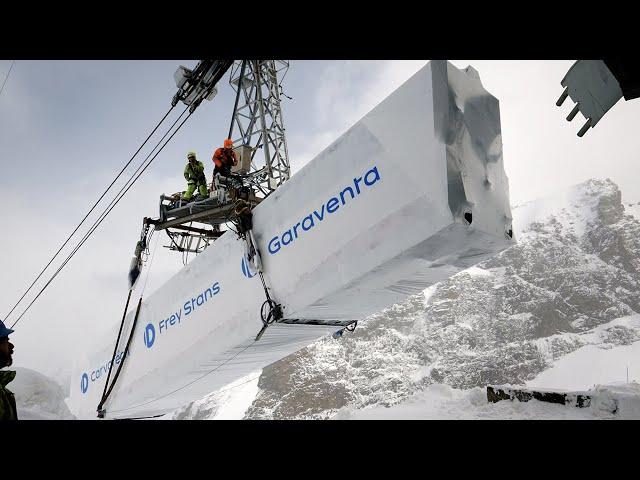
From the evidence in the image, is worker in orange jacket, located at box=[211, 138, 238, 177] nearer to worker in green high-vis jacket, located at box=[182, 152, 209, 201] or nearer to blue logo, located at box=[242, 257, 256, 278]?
worker in green high-vis jacket, located at box=[182, 152, 209, 201]

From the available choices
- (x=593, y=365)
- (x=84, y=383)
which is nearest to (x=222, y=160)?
(x=84, y=383)

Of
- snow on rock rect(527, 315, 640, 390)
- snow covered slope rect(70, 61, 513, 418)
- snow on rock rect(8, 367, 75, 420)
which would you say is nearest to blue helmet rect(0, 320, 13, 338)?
snow covered slope rect(70, 61, 513, 418)

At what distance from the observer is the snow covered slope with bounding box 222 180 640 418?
99.8m

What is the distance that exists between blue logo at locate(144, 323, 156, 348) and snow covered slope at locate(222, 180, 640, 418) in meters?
91.8

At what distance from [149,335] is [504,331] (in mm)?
121977

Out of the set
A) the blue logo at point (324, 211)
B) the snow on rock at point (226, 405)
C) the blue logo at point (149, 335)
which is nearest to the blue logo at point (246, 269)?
the blue logo at point (324, 211)

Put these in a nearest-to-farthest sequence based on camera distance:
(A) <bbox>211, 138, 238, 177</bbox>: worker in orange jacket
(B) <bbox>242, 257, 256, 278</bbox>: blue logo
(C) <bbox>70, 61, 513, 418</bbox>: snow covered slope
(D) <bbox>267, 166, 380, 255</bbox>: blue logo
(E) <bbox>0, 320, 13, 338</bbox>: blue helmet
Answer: (E) <bbox>0, 320, 13, 338</bbox>: blue helmet → (C) <bbox>70, 61, 513, 418</bbox>: snow covered slope → (D) <bbox>267, 166, 380, 255</bbox>: blue logo → (B) <bbox>242, 257, 256, 278</bbox>: blue logo → (A) <bbox>211, 138, 238, 177</bbox>: worker in orange jacket

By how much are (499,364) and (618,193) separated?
257 ft

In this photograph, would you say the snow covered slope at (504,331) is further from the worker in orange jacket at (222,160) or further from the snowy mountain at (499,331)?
the worker in orange jacket at (222,160)

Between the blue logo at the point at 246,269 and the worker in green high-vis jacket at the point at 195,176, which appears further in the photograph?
the worker in green high-vis jacket at the point at 195,176

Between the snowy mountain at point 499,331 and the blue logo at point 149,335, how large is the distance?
303 feet

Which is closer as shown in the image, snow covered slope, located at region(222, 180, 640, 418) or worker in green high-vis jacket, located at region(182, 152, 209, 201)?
worker in green high-vis jacket, located at region(182, 152, 209, 201)

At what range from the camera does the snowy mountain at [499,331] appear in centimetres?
10012

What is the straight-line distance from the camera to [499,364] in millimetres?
103188
